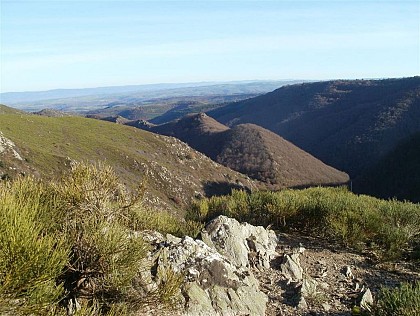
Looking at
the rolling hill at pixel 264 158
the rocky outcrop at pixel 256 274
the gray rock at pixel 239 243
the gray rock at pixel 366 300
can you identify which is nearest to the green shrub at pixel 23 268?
the rocky outcrop at pixel 256 274

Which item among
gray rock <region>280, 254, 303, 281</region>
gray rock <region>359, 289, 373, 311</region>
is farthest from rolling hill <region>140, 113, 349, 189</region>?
gray rock <region>359, 289, 373, 311</region>

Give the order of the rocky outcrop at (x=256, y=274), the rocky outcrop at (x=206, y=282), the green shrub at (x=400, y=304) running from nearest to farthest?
the green shrub at (x=400, y=304), the rocky outcrop at (x=206, y=282), the rocky outcrop at (x=256, y=274)

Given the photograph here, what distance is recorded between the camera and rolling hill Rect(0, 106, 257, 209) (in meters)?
40.1

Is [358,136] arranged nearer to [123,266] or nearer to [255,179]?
[255,179]

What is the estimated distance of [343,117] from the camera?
128 metres

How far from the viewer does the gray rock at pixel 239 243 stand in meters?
7.64

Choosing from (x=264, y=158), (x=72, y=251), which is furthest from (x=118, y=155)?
(x=72, y=251)

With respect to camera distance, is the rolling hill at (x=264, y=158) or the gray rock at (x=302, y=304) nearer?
the gray rock at (x=302, y=304)

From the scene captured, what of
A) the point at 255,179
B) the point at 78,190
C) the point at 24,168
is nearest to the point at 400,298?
the point at 78,190

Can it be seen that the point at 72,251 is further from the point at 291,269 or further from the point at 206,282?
the point at 291,269

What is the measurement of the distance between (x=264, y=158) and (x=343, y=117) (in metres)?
55.5

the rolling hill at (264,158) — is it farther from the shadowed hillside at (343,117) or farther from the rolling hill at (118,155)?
the shadowed hillside at (343,117)

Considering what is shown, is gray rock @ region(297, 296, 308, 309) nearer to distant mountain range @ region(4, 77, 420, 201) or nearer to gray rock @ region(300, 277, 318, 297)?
gray rock @ region(300, 277, 318, 297)

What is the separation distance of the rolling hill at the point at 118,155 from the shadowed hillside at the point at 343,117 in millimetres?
46183
